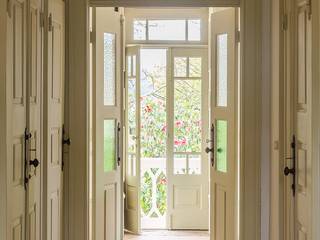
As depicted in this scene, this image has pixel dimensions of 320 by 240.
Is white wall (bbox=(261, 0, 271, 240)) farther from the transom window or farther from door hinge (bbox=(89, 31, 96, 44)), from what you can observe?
the transom window

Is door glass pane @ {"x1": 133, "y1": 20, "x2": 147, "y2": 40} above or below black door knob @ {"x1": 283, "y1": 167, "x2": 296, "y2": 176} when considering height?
above

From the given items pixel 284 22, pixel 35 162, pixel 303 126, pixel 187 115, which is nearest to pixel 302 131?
pixel 303 126

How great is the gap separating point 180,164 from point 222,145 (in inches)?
64.1

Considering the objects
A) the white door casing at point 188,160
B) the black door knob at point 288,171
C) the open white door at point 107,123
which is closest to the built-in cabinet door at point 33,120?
the open white door at point 107,123

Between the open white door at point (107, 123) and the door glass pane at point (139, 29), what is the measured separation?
127 cm

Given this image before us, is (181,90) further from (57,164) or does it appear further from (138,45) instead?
(57,164)

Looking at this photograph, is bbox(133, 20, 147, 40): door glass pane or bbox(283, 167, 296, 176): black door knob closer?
bbox(283, 167, 296, 176): black door knob

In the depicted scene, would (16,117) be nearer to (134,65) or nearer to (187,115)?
(134,65)

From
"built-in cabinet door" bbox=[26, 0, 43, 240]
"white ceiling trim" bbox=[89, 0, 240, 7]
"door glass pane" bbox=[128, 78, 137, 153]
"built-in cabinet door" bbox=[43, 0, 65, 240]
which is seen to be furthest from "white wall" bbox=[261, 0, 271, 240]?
"door glass pane" bbox=[128, 78, 137, 153]

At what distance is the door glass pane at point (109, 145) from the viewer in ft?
14.1

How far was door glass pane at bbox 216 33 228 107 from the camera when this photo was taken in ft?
13.9

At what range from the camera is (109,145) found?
438 centimetres

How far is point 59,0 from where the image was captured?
3.61 meters

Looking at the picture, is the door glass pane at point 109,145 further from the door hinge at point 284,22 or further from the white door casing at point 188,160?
the door hinge at point 284,22
